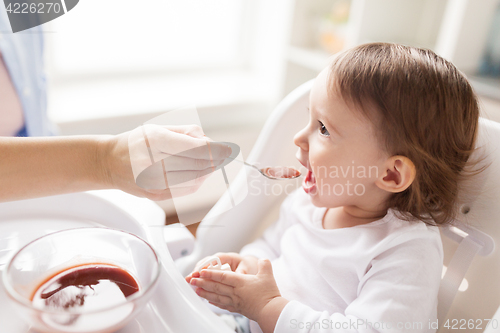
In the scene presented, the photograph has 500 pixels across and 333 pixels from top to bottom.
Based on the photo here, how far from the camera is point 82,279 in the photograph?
435 mm

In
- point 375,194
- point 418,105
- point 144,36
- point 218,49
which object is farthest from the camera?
point 218,49

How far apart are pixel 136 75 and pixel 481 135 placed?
153 centimetres

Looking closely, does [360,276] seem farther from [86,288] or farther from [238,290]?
[86,288]

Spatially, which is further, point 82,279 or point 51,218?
point 51,218

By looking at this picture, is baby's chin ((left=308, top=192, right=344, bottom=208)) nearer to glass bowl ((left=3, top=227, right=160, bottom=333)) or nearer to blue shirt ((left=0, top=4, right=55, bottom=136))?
glass bowl ((left=3, top=227, right=160, bottom=333))

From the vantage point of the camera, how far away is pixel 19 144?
57 centimetres

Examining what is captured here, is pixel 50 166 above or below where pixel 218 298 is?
above

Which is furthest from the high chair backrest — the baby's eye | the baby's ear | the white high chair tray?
the white high chair tray

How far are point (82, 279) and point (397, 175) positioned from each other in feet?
1.52

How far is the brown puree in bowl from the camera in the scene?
40 cm

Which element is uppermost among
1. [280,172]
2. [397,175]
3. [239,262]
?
[397,175]

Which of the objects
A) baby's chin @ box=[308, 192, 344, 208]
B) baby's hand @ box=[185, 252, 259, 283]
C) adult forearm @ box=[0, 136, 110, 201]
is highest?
adult forearm @ box=[0, 136, 110, 201]

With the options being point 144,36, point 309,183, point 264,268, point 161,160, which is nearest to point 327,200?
point 309,183

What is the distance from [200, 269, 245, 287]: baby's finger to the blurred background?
2.86 ft
